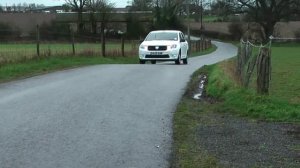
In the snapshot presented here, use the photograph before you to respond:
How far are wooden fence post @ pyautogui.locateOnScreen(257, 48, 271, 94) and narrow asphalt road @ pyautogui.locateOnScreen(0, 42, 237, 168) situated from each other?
74.6 inches

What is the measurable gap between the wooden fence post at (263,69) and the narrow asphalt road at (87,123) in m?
1.90

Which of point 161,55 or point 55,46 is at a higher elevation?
point 161,55

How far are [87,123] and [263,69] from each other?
14.0ft

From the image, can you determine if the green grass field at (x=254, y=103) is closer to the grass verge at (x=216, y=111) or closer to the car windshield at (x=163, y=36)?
the grass verge at (x=216, y=111)

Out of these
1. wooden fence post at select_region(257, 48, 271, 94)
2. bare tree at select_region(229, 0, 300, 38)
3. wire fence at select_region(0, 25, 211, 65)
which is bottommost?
wire fence at select_region(0, 25, 211, 65)

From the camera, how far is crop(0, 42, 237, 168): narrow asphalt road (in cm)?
666

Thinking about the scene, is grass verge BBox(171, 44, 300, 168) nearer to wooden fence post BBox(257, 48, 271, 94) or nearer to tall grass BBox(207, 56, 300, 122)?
tall grass BBox(207, 56, 300, 122)

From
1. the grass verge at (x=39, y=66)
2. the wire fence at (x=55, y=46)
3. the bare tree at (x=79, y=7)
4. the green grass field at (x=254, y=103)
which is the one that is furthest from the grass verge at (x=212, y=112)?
the bare tree at (x=79, y=7)

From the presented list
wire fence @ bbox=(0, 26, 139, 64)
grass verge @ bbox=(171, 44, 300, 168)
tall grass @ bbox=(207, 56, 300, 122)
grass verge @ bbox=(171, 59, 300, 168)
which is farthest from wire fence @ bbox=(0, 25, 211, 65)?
tall grass @ bbox=(207, 56, 300, 122)

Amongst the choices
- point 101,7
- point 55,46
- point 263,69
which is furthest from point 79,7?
point 263,69

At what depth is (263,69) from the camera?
37.3 feet

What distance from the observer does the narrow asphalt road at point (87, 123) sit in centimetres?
666

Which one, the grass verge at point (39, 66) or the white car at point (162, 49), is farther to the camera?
the white car at point (162, 49)

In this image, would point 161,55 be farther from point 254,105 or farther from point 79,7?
point 79,7
